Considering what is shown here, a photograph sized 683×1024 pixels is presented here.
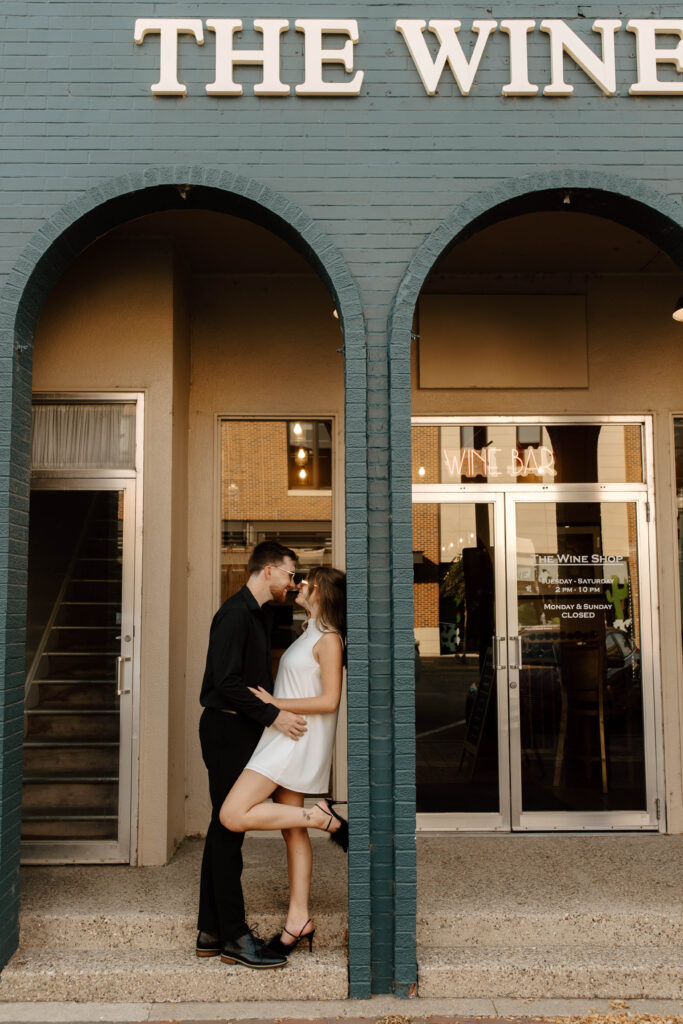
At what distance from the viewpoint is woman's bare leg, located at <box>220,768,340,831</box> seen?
375 centimetres

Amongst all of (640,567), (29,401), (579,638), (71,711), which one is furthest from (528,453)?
(71,711)

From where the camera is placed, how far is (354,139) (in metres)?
4.04

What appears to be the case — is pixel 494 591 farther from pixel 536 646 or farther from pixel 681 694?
pixel 681 694

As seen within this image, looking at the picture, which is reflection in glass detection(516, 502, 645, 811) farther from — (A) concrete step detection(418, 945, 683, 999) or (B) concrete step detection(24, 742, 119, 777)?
(B) concrete step detection(24, 742, 119, 777)

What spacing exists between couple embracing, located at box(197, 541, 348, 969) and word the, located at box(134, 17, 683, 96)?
2358mm

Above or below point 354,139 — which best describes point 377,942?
below

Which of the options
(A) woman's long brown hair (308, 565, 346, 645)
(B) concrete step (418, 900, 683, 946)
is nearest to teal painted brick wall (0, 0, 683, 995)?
(A) woman's long brown hair (308, 565, 346, 645)

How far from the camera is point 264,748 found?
3848mm

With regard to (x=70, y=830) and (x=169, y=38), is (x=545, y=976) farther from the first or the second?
(x=169, y=38)

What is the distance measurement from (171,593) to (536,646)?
2.53 meters

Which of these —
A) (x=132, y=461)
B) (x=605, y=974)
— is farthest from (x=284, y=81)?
(x=605, y=974)

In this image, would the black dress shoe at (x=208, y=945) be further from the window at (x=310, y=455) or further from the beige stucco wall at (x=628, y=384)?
the beige stucco wall at (x=628, y=384)

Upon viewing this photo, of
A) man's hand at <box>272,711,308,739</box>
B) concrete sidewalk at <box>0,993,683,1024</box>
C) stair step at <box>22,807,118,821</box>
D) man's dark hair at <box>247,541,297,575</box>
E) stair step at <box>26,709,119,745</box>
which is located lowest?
concrete sidewalk at <box>0,993,683,1024</box>

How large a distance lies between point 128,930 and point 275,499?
2.83m
